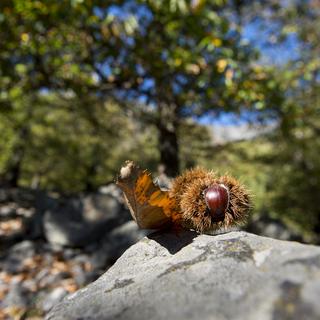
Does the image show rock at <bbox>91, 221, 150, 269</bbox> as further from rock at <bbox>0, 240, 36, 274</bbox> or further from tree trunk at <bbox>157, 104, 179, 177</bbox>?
tree trunk at <bbox>157, 104, 179, 177</bbox>

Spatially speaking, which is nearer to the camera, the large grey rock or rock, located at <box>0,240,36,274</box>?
the large grey rock

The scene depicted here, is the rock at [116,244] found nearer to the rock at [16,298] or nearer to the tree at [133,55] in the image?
the rock at [16,298]

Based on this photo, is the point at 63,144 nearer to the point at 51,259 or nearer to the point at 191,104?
the point at 191,104

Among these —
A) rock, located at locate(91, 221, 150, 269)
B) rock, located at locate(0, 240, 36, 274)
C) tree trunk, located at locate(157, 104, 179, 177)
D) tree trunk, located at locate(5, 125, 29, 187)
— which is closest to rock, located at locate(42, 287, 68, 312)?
rock, located at locate(91, 221, 150, 269)

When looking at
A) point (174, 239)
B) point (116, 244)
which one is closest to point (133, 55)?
point (116, 244)

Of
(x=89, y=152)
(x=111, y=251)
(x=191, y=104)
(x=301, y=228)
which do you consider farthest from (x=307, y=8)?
(x=89, y=152)
